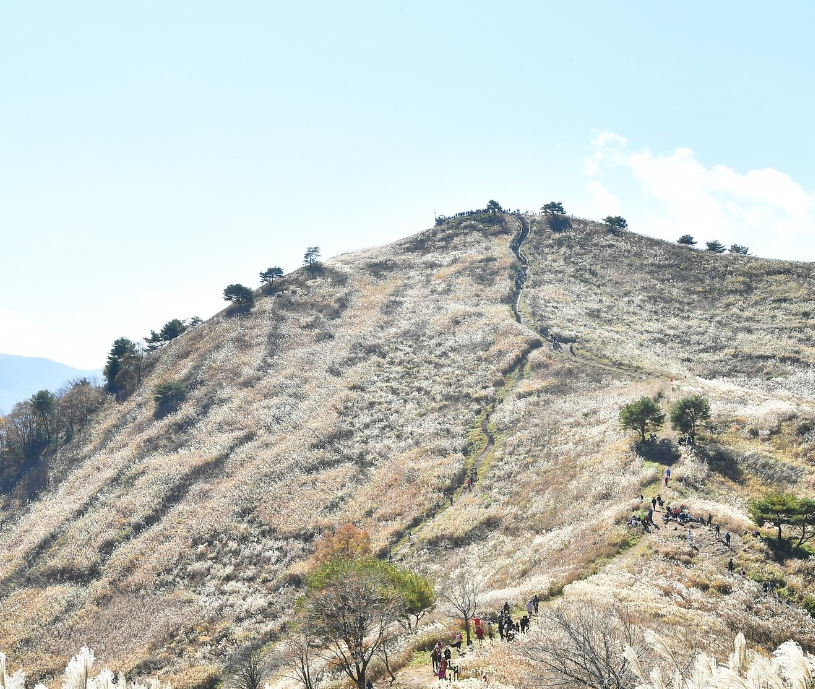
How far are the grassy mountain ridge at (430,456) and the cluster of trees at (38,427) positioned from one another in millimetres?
4737

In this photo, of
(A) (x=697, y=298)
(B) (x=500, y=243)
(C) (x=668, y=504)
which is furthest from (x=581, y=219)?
(C) (x=668, y=504)

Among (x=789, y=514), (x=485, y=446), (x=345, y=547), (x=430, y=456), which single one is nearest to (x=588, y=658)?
(x=789, y=514)

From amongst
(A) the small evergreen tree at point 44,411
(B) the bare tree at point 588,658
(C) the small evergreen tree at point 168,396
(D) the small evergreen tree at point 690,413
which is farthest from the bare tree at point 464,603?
(A) the small evergreen tree at point 44,411

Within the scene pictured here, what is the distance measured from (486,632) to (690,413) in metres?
24.0

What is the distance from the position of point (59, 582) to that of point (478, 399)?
44798mm

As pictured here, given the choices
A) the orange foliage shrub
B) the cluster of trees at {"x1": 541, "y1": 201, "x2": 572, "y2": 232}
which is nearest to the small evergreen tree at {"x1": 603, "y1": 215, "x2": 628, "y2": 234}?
the cluster of trees at {"x1": 541, "y1": 201, "x2": 572, "y2": 232}

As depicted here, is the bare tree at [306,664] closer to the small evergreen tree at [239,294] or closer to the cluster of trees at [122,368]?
the cluster of trees at [122,368]

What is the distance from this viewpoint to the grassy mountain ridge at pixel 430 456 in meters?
29.0

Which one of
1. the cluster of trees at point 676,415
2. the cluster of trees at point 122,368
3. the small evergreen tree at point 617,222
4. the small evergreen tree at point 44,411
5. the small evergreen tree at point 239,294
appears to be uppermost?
the small evergreen tree at point 617,222

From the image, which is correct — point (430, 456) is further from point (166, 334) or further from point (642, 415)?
point (166, 334)

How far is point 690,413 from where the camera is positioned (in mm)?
35344

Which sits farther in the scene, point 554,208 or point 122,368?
point 554,208

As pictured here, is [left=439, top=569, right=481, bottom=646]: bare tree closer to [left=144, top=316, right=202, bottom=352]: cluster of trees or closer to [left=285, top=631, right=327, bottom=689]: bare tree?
[left=285, top=631, right=327, bottom=689]: bare tree

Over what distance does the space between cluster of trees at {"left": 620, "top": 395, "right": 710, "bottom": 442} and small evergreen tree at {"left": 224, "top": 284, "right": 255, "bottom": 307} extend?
75.7 m
